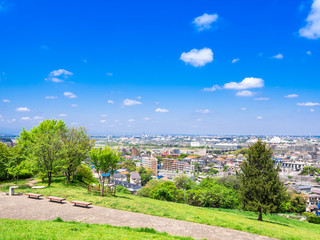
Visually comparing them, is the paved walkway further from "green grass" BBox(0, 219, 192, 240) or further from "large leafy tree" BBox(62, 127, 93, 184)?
"large leafy tree" BBox(62, 127, 93, 184)

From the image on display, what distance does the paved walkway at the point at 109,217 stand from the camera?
8.36 meters

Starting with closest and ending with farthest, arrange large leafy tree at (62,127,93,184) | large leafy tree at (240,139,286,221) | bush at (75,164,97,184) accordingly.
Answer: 1. large leafy tree at (240,139,286,221)
2. large leafy tree at (62,127,93,184)
3. bush at (75,164,97,184)

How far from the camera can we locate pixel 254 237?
8.36 m

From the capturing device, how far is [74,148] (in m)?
19.9

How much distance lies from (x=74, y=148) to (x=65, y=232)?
14.0 m

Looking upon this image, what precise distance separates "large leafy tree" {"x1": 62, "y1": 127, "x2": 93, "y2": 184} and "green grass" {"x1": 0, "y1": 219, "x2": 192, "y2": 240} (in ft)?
39.0

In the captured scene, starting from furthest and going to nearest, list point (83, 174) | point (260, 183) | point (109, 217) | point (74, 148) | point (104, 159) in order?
1. point (83, 174)
2. point (74, 148)
3. point (104, 159)
4. point (260, 183)
5. point (109, 217)

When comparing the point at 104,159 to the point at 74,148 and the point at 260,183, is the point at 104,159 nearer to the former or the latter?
the point at 74,148

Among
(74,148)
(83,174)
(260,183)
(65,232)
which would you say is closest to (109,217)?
(65,232)

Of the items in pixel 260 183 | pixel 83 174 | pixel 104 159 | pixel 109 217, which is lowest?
pixel 83 174

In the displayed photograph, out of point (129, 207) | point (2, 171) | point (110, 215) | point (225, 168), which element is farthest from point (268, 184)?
point (225, 168)

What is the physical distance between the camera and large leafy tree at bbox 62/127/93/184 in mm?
19547

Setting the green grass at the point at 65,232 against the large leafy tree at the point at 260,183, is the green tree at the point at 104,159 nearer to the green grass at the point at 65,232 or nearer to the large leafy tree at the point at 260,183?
the green grass at the point at 65,232

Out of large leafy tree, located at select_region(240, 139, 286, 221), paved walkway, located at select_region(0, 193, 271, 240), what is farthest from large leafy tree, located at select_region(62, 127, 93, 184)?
large leafy tree, located at select_region(240, 139, 286, 221)
